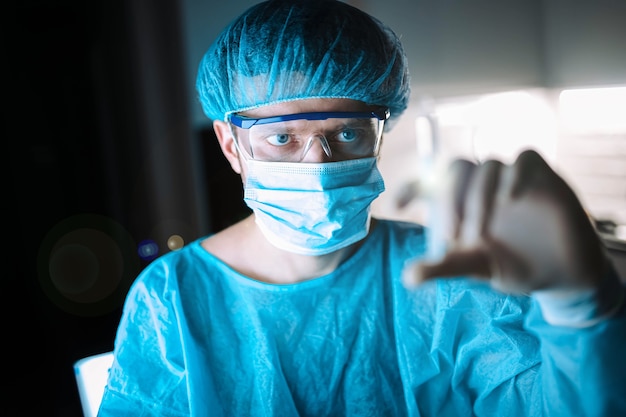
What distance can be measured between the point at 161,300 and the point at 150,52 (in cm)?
81

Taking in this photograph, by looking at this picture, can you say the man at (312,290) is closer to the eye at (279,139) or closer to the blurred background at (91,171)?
the eye at (279,139)

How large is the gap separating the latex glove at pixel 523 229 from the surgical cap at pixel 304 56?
1.04ft

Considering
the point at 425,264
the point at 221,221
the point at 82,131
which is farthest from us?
the point at 82,131

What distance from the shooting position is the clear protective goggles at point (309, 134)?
0.89m

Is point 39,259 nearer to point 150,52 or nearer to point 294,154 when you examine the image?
point 150,52

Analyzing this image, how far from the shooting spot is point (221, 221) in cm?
140

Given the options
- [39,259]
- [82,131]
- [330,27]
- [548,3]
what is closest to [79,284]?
[39,259]

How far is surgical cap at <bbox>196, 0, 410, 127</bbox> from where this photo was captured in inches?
34.4

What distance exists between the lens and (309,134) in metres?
0.89

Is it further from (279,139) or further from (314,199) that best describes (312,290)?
(279,139)

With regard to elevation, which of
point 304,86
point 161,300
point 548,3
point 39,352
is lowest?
point 39,352

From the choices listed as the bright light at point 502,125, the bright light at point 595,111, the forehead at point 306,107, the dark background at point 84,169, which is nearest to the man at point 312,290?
the forehead at point 306,107

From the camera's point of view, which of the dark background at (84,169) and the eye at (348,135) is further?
the dark background at (84,169)

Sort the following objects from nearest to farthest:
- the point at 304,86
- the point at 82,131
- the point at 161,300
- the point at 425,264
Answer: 1. the point at 425,264
2. the point at 304,86
3. the point at 161,300
4. the point at 82,131
